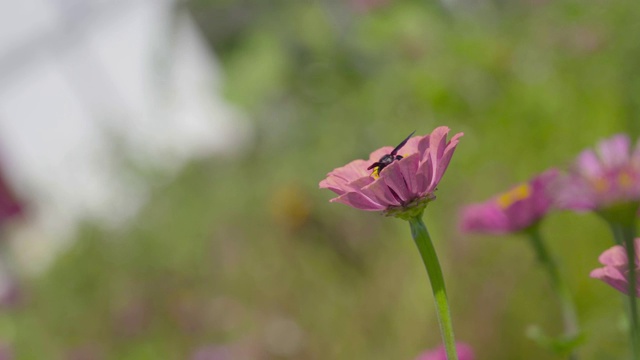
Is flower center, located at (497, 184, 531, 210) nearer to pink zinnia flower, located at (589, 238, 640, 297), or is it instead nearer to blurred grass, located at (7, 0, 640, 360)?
pink zinnia flower, located at (589, 238, 640, 297)

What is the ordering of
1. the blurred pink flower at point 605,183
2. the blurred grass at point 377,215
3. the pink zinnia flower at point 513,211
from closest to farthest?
the blurred pink flower at point 605,183 → the pink zinnia flower at point 513,211 → the blurred grass at point 377,215

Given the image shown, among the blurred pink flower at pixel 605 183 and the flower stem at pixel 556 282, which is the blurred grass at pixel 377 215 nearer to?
the flower stem at pixel 556 282

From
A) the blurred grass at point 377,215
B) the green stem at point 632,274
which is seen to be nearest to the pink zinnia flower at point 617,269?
the green stem at point 632,274

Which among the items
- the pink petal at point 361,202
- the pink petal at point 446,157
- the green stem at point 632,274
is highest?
the pink petal at point 446,157

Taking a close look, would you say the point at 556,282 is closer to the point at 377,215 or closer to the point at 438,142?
the point at 438,142

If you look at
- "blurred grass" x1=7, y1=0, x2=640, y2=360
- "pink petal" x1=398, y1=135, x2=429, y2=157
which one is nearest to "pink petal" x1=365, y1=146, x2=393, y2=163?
"pink petal" x1=398, y1=135, x2=429, y2=157

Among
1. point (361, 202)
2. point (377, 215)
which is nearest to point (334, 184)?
point (361, 202)

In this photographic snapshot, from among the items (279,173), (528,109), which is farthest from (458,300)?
(279,173)

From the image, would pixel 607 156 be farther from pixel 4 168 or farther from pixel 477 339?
pixel 4 168
